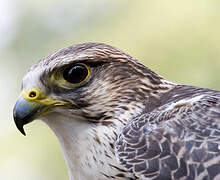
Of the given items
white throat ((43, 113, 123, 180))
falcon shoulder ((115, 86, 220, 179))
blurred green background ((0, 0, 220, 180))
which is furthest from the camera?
blurred green background ((0, 0, 220, 180))

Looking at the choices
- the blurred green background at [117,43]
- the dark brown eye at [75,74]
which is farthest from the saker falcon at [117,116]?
the blurred green background at [117,43]

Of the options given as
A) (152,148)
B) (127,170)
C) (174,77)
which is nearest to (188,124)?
(152,148)

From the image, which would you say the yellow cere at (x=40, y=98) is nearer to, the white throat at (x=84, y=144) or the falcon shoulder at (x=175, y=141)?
the white throat at (x=84, y=144)

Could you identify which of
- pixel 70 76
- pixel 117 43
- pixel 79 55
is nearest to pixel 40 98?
pixel 70 76

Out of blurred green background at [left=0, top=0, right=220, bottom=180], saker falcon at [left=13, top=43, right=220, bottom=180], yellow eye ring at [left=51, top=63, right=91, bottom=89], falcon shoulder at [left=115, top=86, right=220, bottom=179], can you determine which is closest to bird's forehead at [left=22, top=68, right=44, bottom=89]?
saker falcon at [left=13, top=43, right=220, bottom=180]

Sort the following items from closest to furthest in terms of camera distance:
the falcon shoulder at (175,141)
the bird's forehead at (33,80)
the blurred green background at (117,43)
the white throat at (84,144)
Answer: the falcon shoulder at (175,141), the white throat at (84,144), the bird's forehead at (33,80), the blurred green background at (117,43)

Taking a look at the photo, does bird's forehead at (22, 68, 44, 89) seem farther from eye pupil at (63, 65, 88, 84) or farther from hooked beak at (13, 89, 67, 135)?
eye pupil at (63, 65, 88, 84)

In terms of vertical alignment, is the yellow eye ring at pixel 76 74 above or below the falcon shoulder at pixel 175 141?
above
